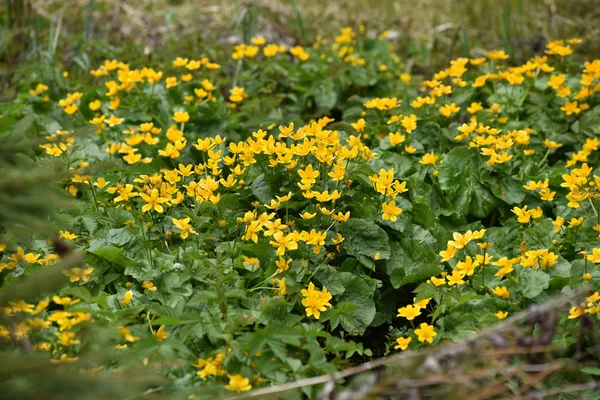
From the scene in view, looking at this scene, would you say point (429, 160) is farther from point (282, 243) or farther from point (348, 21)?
point (348, 21)

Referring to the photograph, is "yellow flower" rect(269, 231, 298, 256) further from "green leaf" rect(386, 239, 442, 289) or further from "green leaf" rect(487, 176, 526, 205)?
"green leaf" rect(487, 176, 526, 205)

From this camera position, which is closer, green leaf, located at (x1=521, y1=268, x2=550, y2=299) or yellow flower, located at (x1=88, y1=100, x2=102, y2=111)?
green leaf, located at (x1=521, y1=268, x2=550, y2=299)

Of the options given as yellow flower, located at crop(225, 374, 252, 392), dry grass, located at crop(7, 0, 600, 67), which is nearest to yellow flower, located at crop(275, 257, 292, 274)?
yellow flower, located at crop(225, 374, 252, 392)

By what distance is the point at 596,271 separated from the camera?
2.31m

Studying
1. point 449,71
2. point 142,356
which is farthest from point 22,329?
point 449,71

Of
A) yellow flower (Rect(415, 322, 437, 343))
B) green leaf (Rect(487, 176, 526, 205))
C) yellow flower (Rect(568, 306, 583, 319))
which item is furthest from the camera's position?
green leaf (Rect(487, 176, 526, 205))

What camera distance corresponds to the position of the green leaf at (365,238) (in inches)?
102

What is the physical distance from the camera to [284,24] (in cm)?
577

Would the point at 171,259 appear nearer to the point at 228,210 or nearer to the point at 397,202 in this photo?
the point at 228,210

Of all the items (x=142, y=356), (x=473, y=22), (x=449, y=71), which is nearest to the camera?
(x=142, y=356)

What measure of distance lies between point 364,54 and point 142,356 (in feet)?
9.88

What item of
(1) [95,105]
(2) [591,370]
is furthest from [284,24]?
(2) [591,370]

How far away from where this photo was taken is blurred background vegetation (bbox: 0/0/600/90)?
→ 15.5 ft

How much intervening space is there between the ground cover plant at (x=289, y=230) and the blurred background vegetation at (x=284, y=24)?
40.9 inches
